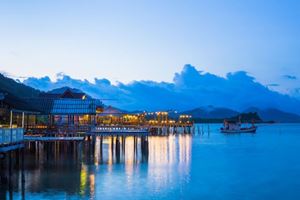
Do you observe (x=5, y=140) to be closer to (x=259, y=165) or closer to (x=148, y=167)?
(x=148, y=167)

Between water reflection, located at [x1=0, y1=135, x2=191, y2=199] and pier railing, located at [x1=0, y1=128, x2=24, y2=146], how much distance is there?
1308mm

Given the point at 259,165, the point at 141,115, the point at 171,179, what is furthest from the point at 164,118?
the point at 171,179

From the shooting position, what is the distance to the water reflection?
26453 millimetres

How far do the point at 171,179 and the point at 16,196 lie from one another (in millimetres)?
12542

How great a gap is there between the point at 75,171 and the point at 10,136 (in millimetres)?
10953

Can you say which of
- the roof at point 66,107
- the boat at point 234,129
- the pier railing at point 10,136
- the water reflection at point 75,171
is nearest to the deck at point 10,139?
the pier railing at point 10,136

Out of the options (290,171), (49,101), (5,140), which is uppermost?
(49,101)

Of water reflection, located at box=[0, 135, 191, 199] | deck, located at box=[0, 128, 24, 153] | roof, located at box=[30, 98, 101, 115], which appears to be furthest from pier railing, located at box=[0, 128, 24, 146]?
roof, located at box=[30, 98, 101, 115]

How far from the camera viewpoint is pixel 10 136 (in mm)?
23828

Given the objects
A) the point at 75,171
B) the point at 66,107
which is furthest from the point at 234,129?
the point at 75,171

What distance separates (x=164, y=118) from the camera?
124m

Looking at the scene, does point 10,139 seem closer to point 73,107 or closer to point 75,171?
point 75,171

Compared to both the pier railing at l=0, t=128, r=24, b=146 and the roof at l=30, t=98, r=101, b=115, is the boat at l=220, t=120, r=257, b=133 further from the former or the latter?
the pier railing at l=0, t=128, r=24, b=146

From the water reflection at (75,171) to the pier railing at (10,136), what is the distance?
1.31 metres
